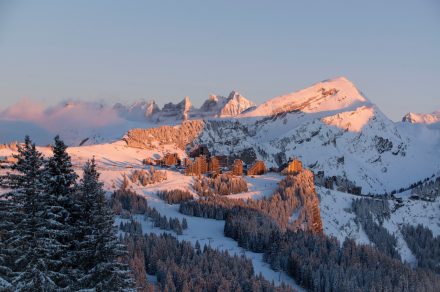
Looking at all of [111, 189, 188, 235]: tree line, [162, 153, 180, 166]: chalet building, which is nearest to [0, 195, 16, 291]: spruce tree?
[111, 189, 188, 235]: tree line

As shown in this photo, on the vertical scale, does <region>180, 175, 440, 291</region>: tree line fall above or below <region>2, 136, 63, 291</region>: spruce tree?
below

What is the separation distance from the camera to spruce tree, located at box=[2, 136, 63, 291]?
2778 centimetres

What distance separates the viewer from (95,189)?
101 ft

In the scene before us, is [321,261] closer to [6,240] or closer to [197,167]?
[6,240]

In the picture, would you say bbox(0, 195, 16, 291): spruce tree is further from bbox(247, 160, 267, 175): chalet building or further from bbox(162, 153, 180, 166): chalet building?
bbox(162, 153, 180, 166): chalet building

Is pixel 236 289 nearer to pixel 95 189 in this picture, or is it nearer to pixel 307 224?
pixel 95 189

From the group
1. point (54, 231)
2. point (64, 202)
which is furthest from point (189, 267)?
point (54, 231)

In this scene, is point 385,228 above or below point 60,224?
below

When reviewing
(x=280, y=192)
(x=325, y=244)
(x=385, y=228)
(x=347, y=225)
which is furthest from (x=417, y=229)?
(x=325, y=244)

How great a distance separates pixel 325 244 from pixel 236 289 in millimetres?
32132

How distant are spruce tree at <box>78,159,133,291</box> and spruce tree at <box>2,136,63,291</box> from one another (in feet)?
6.59

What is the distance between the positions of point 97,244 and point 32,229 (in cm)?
387

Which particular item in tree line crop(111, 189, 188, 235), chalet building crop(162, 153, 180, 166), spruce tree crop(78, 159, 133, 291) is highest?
chalet building crop(162, 153, 180, 166)

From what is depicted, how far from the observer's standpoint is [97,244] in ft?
101
